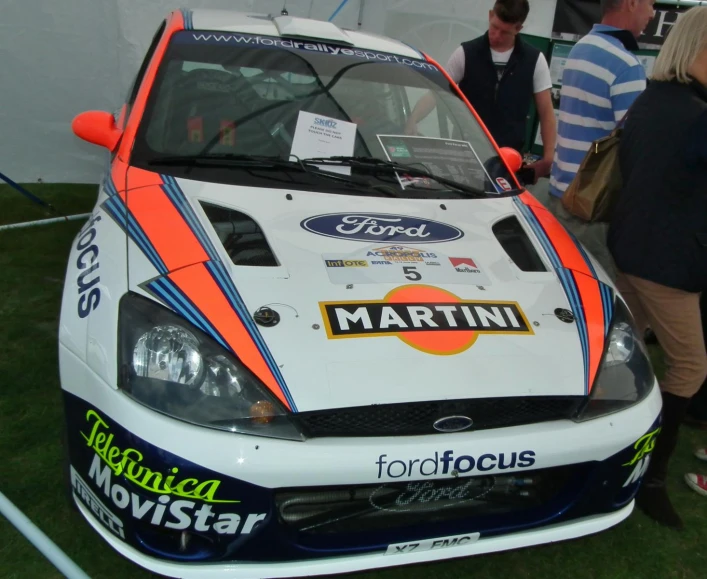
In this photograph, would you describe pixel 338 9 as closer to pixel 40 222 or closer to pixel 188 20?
pixel 40 222

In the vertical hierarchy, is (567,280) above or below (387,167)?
below

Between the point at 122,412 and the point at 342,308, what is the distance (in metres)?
0.63

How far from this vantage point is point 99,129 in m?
2.68

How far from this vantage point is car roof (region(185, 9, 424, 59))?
2.96m

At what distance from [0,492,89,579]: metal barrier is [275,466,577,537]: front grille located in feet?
1.88

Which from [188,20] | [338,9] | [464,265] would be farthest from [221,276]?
[338,9]

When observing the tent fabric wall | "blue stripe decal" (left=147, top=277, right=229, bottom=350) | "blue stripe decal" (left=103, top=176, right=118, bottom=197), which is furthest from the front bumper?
the tent fabric wall

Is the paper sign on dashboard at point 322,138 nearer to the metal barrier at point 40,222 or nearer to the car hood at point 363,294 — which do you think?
the car hood at point 363,294

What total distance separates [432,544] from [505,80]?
308 centimetres

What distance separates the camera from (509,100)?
406 cm

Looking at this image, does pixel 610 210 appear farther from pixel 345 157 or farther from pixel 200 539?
pixel 200 539

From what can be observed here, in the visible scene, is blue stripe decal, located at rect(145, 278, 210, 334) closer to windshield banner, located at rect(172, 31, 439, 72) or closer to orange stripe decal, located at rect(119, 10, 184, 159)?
orange stripe decal, located at rect(119, 10, 184, 159)

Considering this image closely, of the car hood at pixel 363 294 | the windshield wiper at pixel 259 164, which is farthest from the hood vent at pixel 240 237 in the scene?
the windshield wiper at pixel 259 164

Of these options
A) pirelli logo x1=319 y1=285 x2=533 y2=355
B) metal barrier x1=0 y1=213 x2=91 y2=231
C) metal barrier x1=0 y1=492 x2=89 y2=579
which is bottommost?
metal barrier x1=0 y1=213 x2=91 y2=231
